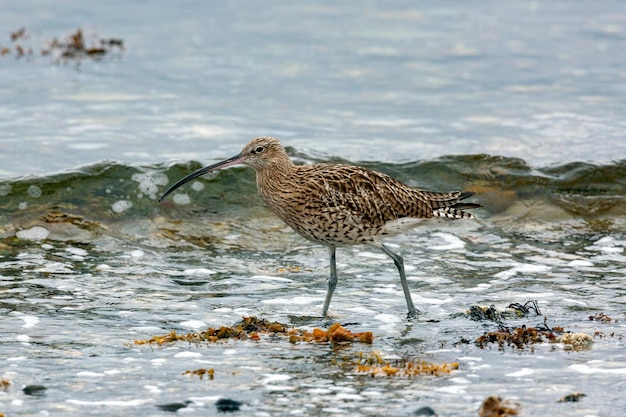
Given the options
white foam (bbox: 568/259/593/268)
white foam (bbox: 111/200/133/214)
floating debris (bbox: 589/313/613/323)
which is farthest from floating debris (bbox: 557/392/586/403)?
white foam (bbox: 111/200/133/214)

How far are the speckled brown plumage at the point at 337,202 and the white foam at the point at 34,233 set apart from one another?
8.00 ft

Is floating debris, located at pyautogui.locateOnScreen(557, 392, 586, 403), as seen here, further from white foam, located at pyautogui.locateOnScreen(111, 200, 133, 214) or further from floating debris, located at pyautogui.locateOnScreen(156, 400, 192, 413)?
white foam, located at pyautogui.locateOnScreen(111, 200, 133, 214)

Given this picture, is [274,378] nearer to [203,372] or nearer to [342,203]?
[203,372]

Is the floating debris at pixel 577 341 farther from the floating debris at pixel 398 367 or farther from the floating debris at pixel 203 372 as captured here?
the floating debris at pixel 203 372

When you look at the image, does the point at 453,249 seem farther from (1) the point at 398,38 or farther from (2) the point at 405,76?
(1) the point at 398,38

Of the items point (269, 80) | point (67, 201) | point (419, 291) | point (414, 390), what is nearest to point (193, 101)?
point (269, 80)

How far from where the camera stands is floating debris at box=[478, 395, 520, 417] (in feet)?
21.8

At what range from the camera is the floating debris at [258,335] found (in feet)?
27.1

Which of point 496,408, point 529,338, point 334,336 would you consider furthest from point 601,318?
point 496,408

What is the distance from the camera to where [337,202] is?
9438mm

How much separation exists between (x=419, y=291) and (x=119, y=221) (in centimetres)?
386

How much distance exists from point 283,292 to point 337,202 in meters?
1.08

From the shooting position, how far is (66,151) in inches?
557

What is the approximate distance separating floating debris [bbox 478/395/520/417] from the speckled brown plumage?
2.46 metres
